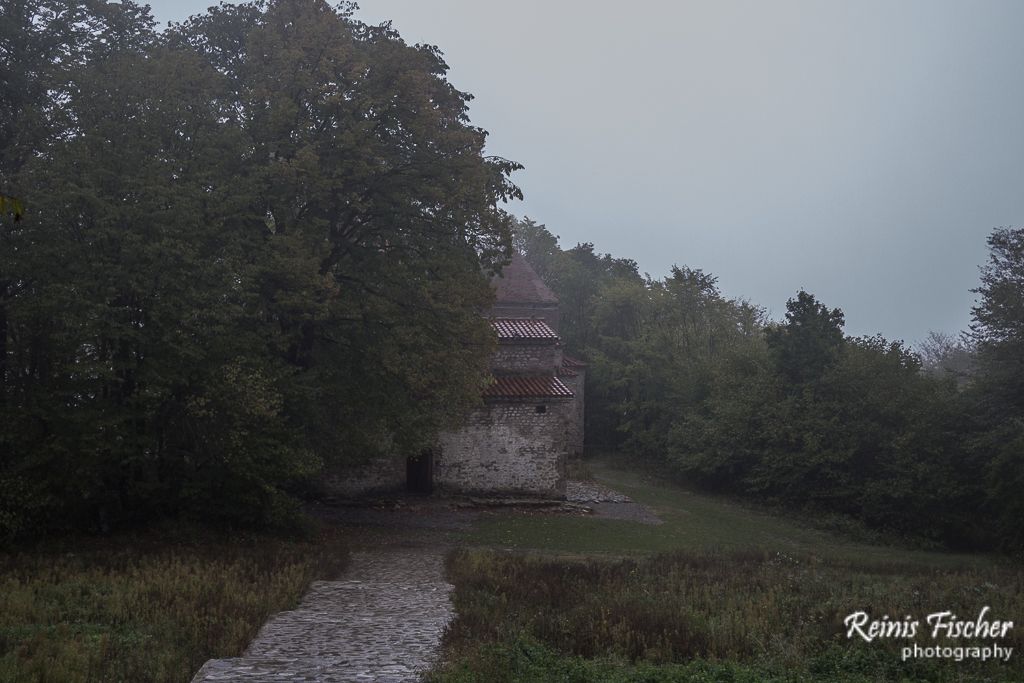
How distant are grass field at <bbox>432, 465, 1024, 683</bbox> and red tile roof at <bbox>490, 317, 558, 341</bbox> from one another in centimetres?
965

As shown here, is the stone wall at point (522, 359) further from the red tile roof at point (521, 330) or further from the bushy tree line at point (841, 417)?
the bushy tree line at point (841, 417)

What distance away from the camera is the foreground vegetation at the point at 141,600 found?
30.5ft

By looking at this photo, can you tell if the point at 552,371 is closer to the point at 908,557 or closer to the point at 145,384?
the point at 908,557

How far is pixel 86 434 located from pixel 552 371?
59.8 feet

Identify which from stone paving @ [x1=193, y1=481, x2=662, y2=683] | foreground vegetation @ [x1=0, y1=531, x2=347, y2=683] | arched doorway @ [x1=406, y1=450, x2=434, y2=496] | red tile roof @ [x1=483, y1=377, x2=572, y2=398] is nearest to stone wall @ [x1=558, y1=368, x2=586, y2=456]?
red tile roof @ [x1=483, y1=377, x2=572, y2=398]

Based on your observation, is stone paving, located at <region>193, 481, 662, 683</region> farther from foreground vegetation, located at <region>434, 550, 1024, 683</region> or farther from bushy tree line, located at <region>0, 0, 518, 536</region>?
bushy tree line, located at <region>0, 0, 518, 536</region>

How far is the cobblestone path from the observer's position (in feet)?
29.9

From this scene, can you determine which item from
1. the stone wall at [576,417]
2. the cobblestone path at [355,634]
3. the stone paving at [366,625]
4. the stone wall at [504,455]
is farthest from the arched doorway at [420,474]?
the stone wall at [576,417]

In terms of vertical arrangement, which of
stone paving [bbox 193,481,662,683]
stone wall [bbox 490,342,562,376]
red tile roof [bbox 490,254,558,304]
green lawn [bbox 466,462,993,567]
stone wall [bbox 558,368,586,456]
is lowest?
green lawn [bbox 466,462,993,567]

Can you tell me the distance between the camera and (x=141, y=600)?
40.2 feet

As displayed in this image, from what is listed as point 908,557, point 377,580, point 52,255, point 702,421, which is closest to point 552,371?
point 702,421

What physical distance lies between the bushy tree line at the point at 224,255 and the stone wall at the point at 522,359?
841cm

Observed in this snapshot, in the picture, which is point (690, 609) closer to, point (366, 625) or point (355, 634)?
point (366, 625)

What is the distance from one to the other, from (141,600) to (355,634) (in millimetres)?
3677
